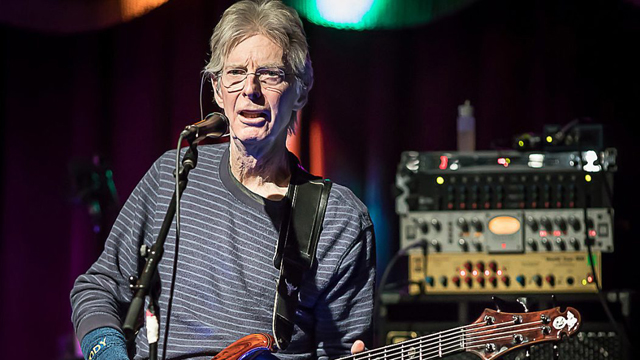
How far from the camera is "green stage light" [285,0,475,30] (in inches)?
150

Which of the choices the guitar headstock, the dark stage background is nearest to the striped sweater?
the guitar headstock

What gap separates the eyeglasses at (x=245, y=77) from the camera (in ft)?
7.48

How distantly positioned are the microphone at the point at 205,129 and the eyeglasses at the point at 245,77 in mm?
341

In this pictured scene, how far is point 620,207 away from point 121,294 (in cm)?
232

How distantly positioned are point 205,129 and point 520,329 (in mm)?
996

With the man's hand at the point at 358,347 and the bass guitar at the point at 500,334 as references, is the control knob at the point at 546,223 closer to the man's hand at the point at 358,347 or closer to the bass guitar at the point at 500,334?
the bass guitar at the point at 500,334

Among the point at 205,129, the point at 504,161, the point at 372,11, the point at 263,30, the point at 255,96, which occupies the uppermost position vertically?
the point at 372,11

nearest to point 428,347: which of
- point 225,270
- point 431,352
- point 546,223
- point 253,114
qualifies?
point 431,352

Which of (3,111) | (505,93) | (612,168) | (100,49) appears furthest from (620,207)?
(3,111)

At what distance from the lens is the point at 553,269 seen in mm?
3119

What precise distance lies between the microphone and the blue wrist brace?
611mm

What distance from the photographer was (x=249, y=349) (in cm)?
204

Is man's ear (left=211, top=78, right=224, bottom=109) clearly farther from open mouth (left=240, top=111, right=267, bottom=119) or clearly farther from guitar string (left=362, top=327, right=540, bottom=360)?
guitar string (left=362, top=327, right=540, bottom=360)

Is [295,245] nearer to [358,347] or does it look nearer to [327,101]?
[358,347]
